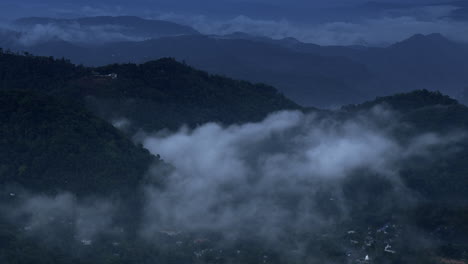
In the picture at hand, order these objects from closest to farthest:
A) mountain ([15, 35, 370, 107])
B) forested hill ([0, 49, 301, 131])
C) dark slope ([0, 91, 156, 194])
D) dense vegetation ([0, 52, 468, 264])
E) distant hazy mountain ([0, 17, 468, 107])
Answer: dense vegetation ([0, 52, 468, 264]) < dark slope ([0, 91, 156, 194]) < forested hill ([0, 49, 301, 131]) < mountain ([15, 35, 370, 107]) < distant hazy mountain ([0, 17, 468, 107])

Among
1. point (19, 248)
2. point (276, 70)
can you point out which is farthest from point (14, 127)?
point (276, 70)

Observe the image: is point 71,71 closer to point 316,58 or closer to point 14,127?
point 14,127

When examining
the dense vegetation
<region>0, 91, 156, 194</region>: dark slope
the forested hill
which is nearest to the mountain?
the forested hill

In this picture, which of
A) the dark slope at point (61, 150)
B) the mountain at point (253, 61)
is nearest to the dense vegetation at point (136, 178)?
the dark slope at point (61, 150)

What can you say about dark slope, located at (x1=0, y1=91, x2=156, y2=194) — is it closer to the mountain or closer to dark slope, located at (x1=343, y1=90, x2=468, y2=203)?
dark slope, located at (x1=343, y1=90, x2=468, y2=203)

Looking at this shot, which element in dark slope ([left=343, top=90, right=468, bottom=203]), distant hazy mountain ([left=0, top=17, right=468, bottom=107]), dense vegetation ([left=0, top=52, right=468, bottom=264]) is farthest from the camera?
distant hazy mountain ([left=0, top=17, right=468, bottom=107])

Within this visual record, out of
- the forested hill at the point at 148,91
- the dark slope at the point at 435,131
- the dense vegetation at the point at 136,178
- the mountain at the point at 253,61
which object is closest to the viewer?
the dense vegetation at the point at 136,178

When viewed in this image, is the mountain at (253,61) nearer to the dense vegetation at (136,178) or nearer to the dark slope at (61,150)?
the dense vegetation at (136,178)

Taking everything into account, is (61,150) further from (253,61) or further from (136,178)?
(253,61)
